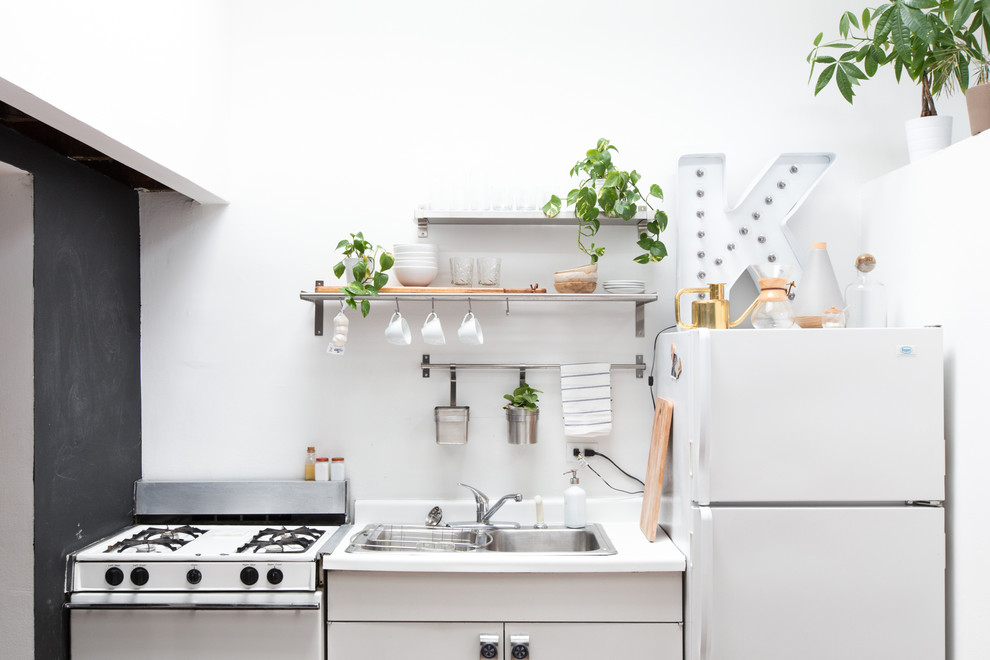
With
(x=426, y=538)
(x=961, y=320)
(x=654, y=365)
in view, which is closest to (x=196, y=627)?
(x=426, y=538)

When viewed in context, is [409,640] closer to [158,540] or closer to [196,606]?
[196,606]

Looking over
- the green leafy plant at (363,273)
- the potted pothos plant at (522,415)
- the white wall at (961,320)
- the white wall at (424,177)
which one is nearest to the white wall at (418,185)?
the white wall at (424,177)

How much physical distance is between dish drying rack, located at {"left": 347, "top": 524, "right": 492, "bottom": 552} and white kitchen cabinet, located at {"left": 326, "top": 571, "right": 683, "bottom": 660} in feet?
0.93

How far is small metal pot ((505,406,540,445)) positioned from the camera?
2434 millimetres

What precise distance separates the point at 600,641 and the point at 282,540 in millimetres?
1069

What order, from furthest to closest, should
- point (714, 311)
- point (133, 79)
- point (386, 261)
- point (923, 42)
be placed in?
1. point (386, 261)
2. point (714, 311)
3. point (923, 42)
4. point (133, 79)

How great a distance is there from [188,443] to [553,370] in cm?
143

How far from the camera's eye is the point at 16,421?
1970mm

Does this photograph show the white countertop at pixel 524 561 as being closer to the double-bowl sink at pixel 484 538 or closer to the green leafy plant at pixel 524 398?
the double-bowl sink at pixel 484 538

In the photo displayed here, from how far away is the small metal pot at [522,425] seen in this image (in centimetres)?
243

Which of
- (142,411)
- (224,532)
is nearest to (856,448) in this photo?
(224,532)

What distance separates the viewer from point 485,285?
2416mm

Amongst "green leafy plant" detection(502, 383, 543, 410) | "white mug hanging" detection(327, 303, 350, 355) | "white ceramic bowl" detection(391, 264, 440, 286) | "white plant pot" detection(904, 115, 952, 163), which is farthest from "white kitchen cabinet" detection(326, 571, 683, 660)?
"white plant pot" detection(904, 115, 952, 163)

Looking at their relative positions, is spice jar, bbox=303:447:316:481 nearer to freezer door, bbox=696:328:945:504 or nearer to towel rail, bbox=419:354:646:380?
towel rail, bbox=419:354:646:380
